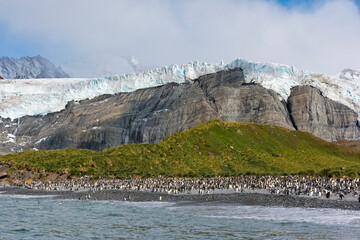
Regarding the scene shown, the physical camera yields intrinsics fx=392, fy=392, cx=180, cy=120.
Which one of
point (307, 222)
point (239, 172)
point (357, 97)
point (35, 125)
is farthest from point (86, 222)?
point (35, 125)

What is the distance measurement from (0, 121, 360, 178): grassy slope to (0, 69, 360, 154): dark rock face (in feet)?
142

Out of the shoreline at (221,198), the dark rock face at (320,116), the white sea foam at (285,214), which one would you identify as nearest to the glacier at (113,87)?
the dark rock face at (320,116)

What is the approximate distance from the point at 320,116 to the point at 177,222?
422 ft

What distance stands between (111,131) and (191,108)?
3387 cm

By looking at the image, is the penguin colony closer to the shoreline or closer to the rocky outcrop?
the shoreline

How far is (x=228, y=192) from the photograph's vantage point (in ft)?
132

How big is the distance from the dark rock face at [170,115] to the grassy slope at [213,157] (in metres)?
43.3

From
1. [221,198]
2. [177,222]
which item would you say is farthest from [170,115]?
[177,222]

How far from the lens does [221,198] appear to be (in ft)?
119

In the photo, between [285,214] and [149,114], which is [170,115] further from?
[285,214]

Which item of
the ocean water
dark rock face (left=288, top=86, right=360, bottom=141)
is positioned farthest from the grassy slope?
dark rock face (left=288, top=86, right=360, bottom=141)

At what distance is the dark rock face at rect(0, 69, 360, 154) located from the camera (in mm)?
139375

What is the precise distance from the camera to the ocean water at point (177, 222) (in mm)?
19406

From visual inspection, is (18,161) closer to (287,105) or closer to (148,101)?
(148,101)
